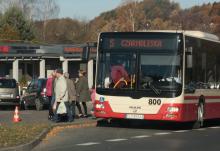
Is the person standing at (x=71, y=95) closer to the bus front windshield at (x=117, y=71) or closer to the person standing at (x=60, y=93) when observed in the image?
the person standing at (x=60, y=93)

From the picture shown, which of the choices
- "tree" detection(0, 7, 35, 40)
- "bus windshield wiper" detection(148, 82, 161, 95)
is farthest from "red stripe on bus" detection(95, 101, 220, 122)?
"tree" detection(0, 7, 35, 40)

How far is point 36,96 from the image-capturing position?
3234 cm

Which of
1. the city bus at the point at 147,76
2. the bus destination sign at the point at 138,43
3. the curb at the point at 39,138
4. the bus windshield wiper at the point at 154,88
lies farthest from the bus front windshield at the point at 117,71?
the curb at the point at 39,138

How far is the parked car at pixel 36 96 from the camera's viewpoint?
32281 millimetres

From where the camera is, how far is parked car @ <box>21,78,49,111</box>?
32281 mm

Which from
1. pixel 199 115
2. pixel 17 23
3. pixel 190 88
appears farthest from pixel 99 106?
pixel 17 23

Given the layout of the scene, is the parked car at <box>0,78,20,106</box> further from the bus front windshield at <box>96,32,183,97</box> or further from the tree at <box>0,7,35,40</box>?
the tree at <box>0,7,35,40</box>

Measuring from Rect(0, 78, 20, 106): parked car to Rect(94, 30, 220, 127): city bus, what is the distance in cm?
1407

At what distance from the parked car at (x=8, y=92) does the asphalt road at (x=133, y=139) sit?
1232 cm

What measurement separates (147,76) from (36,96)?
1445cm

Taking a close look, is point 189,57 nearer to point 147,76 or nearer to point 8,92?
point 147,76

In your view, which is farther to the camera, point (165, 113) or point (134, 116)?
point (134, 116)

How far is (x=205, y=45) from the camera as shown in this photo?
21.2 metres

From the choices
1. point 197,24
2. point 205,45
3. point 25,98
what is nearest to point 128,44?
point 205,45
